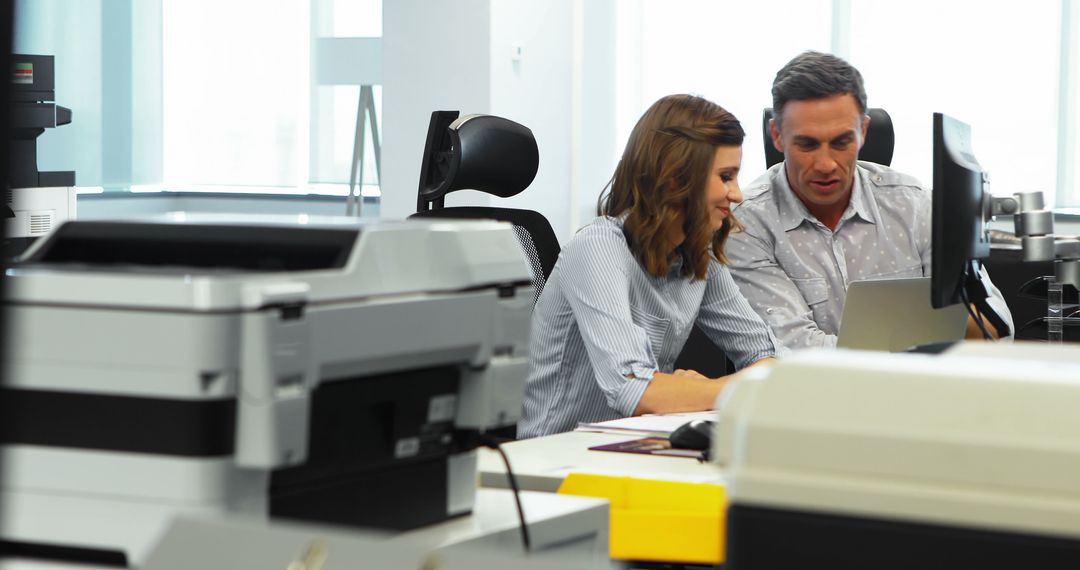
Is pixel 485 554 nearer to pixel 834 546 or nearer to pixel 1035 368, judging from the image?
pixel 834 546

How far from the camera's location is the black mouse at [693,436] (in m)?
1.66

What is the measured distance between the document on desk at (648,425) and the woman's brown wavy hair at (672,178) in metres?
0.40

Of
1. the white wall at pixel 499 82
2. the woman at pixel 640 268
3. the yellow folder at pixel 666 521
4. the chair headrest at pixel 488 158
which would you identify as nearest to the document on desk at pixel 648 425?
the woman at pixel 640 268

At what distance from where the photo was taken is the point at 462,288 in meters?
1.03

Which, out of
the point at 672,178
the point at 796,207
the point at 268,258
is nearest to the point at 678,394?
the point at 672,178

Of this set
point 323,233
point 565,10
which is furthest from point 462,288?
point 565,10

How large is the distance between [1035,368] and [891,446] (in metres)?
0.10

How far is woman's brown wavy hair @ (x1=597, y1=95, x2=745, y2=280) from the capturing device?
2.34 m

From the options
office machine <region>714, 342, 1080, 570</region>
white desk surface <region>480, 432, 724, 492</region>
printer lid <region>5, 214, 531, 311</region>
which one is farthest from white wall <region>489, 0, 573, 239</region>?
office machine <region>714, 342, 1080, 570</region>

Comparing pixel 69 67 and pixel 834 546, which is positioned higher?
pixel 69 67

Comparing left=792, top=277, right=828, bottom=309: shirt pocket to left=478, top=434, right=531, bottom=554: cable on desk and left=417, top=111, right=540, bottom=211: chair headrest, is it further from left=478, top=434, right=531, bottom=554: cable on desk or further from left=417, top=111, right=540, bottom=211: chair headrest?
left=478, top=434, right=531, bottom=554: cable on desk

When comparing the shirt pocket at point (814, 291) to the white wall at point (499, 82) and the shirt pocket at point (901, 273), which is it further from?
the white wall at point (499, 82)

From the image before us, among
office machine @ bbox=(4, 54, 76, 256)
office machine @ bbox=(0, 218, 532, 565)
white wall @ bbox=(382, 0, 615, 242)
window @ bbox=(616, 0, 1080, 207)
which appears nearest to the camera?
office machine @ bbox=(0, 218, 532, 565)

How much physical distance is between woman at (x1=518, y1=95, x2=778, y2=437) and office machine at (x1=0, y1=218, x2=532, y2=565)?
4.03 ft
